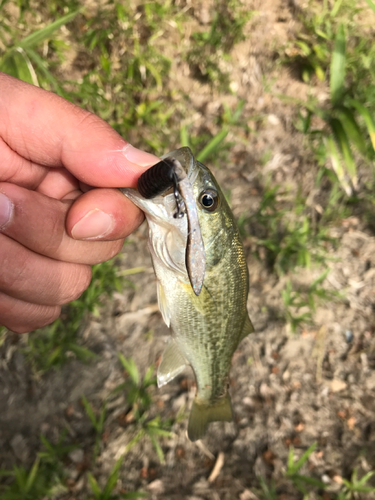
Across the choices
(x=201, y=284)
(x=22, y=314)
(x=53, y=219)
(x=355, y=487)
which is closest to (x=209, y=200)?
(x=201, y=284)

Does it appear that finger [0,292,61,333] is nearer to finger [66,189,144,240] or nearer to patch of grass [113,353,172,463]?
finger [66,189,144,240]

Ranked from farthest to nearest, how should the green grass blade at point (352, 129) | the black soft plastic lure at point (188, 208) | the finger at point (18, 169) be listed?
the green grass blade at point (352, 129) → the finger at point (18, 169) → the black soft plastic lure at point (188, 208)

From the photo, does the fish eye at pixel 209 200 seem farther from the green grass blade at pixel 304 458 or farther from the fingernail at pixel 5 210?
the green grass blade at pixel 304 458

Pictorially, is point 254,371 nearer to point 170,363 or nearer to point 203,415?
point 203,415

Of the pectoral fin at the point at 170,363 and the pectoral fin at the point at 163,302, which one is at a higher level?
the pectoral fin at the point at 163,302

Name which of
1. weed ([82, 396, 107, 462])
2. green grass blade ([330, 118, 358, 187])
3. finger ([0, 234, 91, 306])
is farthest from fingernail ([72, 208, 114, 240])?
green grass blade ([330, 118, 358, 187])

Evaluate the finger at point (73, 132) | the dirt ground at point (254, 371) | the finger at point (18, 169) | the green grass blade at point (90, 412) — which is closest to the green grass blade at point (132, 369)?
the dirt ground at point (254, 371)

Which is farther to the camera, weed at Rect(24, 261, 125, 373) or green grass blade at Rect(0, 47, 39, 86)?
weed at Rect(24, 261, 125, 373)
